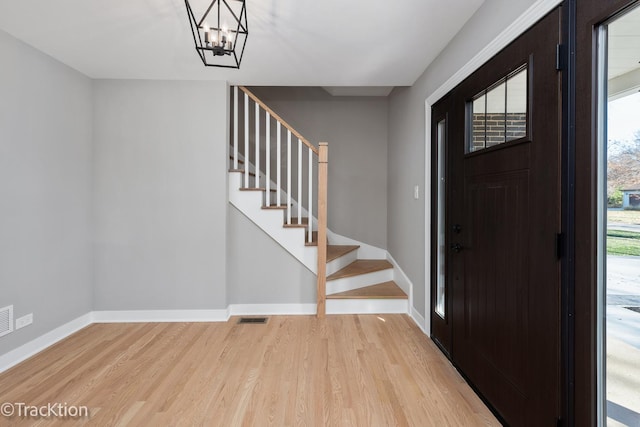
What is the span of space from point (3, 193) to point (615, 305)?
3.63 m

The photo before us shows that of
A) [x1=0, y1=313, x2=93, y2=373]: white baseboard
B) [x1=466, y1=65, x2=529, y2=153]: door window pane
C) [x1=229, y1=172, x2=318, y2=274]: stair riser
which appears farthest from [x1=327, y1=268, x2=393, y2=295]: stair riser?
[x1=0, y1=313, x2=93, y2=373]: white baseboard

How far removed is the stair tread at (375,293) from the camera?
3.50 metres

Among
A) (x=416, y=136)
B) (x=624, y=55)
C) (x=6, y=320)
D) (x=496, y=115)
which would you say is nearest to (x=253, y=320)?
(x=6, y=320)

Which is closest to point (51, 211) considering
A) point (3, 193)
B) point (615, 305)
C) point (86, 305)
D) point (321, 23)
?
point (3, 193)

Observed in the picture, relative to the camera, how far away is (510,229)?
1.74m

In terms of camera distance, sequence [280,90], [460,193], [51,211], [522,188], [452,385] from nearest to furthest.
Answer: [522,188]
[452,385]
[460,193]
[51,211]
[280,90]

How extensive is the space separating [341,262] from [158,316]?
83.6 inches

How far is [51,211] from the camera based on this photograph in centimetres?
279

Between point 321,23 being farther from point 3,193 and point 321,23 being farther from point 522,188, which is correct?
point 3,193

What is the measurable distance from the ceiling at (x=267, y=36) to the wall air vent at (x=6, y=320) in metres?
2.05

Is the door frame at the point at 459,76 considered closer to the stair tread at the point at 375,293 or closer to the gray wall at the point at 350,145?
the stair tread at the point at 375,293

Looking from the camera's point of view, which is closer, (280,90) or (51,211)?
(51,211)

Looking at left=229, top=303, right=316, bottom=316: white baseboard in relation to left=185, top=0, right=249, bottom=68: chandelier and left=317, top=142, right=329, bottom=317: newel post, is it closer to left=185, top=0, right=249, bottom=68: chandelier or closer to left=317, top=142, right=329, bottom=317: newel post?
left=317, top=142, right=329, bottom=317: newel post

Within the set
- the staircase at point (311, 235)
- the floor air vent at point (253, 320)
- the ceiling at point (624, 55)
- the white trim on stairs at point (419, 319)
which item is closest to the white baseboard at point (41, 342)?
the floor air vent at point (253, 320)
